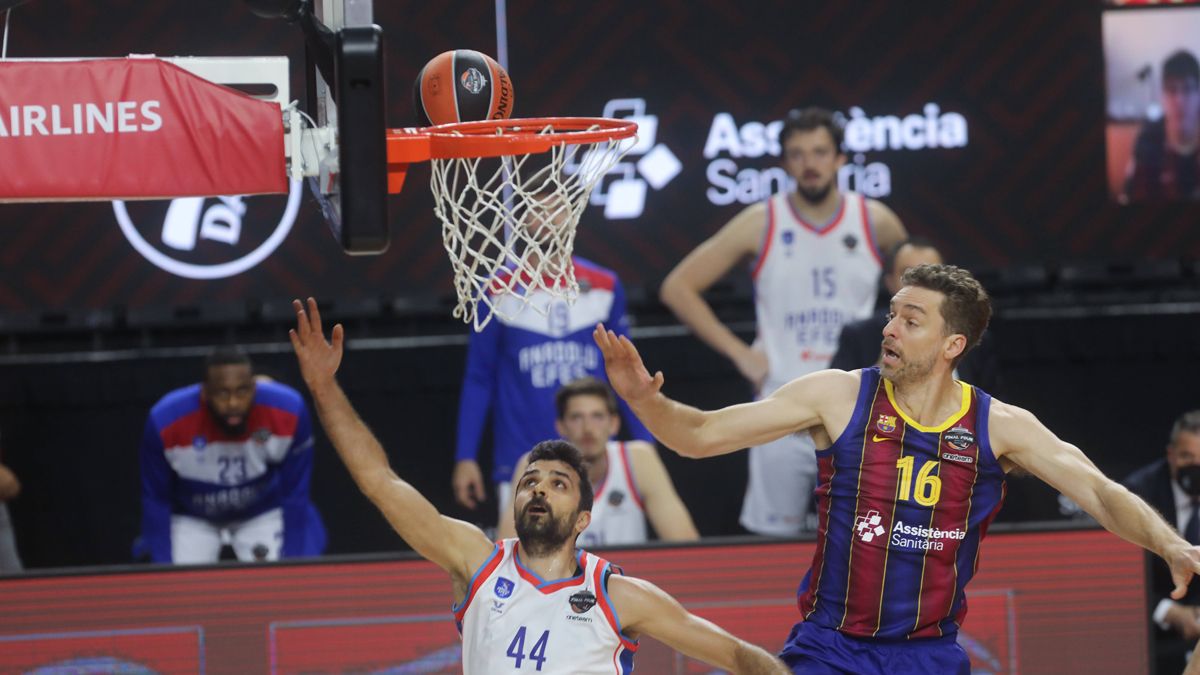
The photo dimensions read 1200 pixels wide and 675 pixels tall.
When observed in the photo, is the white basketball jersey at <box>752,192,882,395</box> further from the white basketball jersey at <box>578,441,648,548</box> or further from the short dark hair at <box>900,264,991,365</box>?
the short dark hair at <box>900,264,991,365</box>

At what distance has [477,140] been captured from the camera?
480cm

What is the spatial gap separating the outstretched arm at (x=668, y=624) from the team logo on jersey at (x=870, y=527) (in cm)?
59

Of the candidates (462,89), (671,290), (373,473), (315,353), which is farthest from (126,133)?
(671,290)

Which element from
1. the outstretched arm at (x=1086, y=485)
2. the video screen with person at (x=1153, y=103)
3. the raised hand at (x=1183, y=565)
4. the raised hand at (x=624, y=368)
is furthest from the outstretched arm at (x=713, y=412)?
the video screen with person at (x=1153, y=103)

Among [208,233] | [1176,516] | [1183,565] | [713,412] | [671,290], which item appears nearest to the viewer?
[1183,565]

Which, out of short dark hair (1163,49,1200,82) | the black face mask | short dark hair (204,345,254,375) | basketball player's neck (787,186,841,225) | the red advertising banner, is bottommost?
the red advertising banner

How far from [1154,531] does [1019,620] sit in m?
1.90

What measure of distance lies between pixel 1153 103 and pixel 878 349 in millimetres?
2833

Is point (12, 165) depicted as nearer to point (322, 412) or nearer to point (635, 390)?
point (322, 412)

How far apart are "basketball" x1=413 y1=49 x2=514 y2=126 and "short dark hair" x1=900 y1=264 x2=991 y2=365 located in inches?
52.9

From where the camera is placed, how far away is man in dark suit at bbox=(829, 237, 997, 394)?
694 cm

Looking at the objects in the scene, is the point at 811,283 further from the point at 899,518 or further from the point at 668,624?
the point at 899,518

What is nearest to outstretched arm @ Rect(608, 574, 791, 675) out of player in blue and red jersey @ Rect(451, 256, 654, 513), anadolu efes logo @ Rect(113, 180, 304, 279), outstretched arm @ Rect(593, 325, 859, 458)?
outstretched arm @ Rect(593, 325, 859, 458)

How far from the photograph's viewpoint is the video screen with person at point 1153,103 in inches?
348
